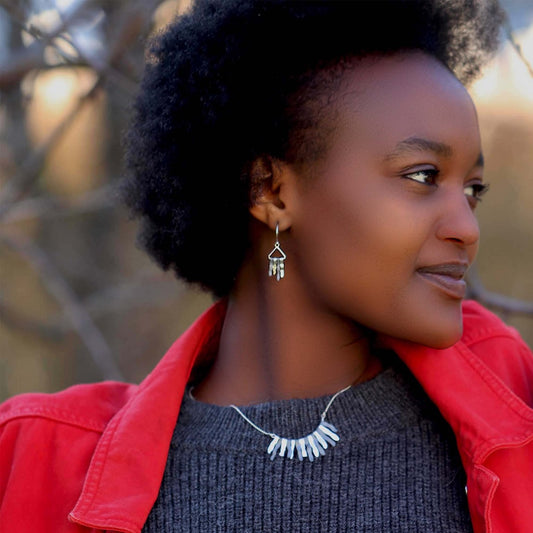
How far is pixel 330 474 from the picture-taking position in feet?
5.99

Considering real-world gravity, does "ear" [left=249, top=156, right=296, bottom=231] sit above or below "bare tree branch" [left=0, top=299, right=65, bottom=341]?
above

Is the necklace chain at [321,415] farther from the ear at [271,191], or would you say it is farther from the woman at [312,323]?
the ear at [271,191]

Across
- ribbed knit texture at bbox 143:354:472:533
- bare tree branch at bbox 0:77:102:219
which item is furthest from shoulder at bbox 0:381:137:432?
bare tree branch at bbox 0:77:102:219

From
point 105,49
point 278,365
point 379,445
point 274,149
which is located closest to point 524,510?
point 379,445

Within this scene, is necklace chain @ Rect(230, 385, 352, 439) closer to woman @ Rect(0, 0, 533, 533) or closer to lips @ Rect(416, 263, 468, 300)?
woman @ Rect(0, 0, 533, 533)

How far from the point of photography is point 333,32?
6.12 feet

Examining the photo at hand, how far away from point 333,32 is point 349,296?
617mm

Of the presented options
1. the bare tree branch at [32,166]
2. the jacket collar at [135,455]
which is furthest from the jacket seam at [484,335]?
the bare tree branch at [32,166]

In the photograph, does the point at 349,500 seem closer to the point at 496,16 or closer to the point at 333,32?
the point at 333,32

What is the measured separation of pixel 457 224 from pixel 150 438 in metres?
0.87

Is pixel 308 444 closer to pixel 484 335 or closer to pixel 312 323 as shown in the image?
pixel 312 323

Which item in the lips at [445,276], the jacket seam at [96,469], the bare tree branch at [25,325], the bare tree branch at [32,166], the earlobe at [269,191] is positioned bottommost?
the jacket seam at [96,469]

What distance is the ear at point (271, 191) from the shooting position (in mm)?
1881

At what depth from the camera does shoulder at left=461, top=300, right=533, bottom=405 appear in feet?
6.25
